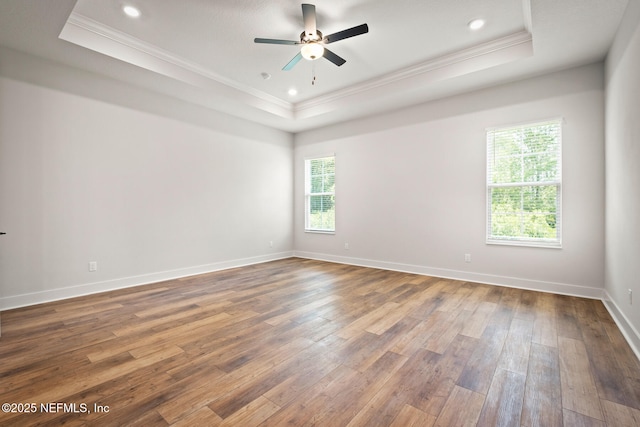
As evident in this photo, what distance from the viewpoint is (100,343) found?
234 centimetres

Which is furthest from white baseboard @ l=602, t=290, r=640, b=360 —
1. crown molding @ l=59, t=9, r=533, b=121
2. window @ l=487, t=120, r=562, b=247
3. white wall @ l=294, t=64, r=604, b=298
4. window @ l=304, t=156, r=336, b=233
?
window @ l=304, t=156, r=336, b=233

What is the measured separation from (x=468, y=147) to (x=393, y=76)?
1599 mm

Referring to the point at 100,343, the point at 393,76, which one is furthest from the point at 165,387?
the point at 393,76

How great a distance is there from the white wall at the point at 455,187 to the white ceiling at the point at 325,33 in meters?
0.39

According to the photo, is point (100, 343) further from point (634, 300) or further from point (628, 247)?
point (628, 247)

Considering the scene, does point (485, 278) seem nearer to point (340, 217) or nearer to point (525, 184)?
point (525, 184)

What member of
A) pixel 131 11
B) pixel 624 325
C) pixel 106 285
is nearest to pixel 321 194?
pixel 106 285

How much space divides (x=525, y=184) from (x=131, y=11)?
5171 mm

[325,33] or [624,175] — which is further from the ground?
[325,33]

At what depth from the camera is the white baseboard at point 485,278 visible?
3.58 meters

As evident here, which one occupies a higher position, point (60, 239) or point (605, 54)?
point (605, 54)

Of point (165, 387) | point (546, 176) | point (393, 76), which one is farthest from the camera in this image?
point (393, 76)

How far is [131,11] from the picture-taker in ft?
9.57

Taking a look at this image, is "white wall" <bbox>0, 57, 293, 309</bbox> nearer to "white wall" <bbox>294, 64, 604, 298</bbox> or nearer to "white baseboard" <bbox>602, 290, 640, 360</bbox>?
"white wall" <bbox>294, 64, 604, 298</bbox>
